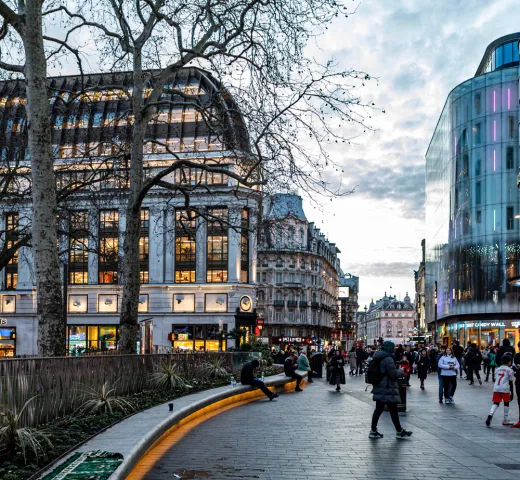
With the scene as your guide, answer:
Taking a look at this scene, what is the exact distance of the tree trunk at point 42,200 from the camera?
15109 mm

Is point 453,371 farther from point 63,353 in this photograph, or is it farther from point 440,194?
Result: point 440,194

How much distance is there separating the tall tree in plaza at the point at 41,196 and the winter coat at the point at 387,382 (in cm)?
648

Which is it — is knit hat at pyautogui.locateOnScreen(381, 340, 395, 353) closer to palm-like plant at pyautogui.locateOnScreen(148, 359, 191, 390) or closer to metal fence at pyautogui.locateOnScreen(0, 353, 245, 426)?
metal fence at pyautogui.locateOnScreen(0, 353, 245, 426)

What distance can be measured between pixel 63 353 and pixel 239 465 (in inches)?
257

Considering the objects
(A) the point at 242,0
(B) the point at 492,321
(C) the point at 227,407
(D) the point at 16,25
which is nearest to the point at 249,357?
(C) the point at 227,407

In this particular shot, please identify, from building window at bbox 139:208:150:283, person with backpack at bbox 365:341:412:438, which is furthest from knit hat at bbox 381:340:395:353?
building window at bbox 139:208:150:283

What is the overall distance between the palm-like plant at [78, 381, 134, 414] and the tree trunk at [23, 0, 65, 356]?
4.82 ft

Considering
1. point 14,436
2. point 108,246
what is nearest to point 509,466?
point 14,436

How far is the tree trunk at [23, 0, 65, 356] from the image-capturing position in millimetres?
15109

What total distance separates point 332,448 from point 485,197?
56.6 metres

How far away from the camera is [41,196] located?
15.3 m

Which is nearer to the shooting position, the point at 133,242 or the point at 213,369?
the point at 133,242

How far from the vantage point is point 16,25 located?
1597 cm

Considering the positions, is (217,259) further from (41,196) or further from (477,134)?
(41,196)
